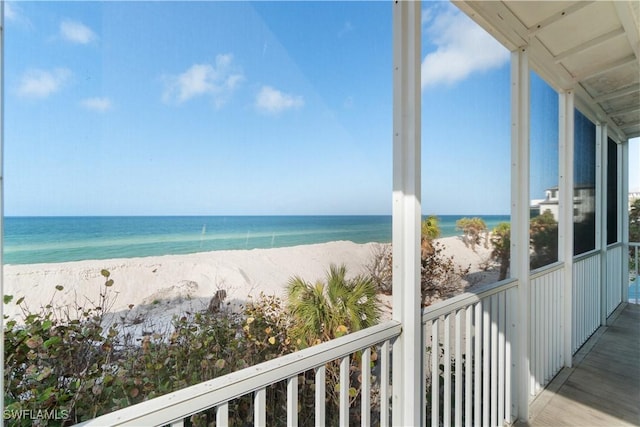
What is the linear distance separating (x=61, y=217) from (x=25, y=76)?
0.94 feet

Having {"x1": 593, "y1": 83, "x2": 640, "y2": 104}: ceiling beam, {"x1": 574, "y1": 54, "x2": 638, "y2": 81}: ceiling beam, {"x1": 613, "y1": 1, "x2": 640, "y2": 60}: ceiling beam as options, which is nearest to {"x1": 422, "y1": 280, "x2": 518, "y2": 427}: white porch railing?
{"x1": 613, "y1": 1, "x2": 640, "y2": 60}: ceiling beam

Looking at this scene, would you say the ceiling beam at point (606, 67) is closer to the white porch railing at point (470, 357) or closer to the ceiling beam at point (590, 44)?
the ceiling beam at point (590, 44)

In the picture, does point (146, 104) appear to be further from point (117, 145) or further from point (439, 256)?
point (439, 256)

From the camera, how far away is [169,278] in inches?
30.8

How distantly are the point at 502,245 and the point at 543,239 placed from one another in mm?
789

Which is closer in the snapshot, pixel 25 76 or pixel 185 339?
pixel 25 76

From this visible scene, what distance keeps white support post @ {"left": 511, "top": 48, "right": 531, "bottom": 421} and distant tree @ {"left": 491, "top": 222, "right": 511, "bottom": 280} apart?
0.15 ft

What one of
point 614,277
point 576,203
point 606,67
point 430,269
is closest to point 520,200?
point 430,269

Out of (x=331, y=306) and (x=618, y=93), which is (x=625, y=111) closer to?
(x=618, y=93)

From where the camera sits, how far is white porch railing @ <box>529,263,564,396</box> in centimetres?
231

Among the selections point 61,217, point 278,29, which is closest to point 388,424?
point 61,217

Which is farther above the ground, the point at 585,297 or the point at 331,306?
the point at 331,306

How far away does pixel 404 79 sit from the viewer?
129cm

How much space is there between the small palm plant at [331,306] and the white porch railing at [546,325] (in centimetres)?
165
